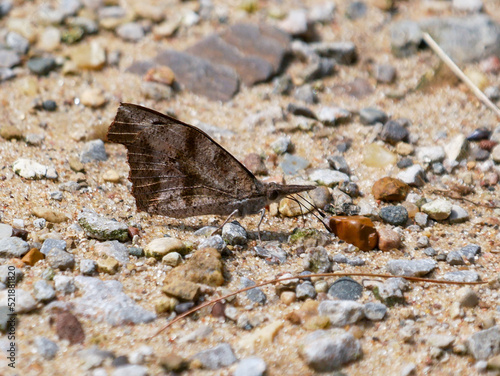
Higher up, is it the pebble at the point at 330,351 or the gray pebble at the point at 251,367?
the pebble at the point at 330,351

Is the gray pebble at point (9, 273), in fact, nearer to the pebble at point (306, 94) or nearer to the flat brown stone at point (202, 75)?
the flat brown stone at point (202, 75)

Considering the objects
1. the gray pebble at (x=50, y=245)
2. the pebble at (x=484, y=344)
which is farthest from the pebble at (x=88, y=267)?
the pebble at (x=484, y=344)

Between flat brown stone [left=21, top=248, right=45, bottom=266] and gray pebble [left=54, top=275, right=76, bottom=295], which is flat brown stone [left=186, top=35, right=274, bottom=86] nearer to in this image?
flat brown stone [left=21, top=248, right=45, bottom=266]

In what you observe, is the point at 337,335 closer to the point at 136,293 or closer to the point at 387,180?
the point at 136,293

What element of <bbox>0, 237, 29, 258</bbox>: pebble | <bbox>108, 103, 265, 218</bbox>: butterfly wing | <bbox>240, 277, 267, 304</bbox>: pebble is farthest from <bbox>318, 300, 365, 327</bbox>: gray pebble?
<bbox>0, 237, 29, 258</bbox>: pebble

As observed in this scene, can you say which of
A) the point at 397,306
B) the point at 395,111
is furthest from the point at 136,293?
the point at 395,111
